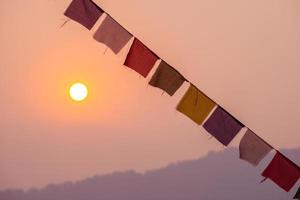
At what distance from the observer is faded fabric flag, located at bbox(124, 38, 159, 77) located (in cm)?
212

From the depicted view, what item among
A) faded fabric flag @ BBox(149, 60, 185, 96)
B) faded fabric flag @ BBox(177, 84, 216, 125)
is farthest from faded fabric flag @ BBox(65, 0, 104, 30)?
faded fabric flag @ BBox(177, 84, 216, 125)

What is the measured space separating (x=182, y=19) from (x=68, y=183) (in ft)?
3.91

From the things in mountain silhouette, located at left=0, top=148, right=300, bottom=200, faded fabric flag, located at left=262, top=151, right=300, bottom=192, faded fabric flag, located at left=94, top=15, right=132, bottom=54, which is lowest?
mountain silhouette, located at left=0, top=148, right=300, bottom=200

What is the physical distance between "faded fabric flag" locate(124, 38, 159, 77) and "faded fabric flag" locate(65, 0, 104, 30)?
0.82 ft

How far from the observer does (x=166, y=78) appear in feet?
7.07

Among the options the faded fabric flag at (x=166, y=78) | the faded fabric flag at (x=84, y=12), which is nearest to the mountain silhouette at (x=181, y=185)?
the faded fabric flag at (x=166, y=78)

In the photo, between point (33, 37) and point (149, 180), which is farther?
point (149, 180)

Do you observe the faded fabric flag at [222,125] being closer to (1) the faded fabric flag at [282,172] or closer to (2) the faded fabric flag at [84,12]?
(1) the faded fabric flag at [282,172]

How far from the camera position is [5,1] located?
7.20 feet

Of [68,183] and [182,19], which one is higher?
[182,19]

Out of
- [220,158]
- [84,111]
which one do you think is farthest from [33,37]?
[220,158]

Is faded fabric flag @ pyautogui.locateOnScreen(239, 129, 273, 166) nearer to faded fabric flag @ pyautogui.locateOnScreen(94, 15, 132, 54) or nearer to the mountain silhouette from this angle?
the mountain silhouette

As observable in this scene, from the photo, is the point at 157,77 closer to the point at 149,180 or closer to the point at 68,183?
the point at 149,180

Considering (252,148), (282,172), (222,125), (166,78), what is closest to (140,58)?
(166,78)
